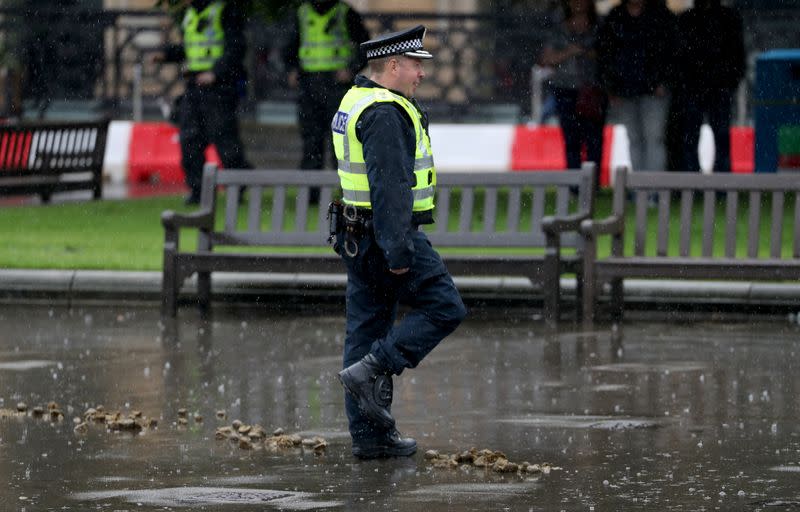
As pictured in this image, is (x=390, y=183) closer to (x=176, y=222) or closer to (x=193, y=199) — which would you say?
(x=176, y=222)

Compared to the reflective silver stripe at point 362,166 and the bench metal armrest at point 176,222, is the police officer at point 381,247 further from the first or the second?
the bench metal armrest at point 176,222

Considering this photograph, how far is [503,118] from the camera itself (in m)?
28.2

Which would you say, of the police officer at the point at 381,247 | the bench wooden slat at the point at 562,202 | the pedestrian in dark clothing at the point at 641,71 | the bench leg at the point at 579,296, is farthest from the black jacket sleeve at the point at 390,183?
the pedestrian in dark clothing at the point at 641,71

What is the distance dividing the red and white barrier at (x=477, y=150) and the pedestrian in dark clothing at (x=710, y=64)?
3170 mm

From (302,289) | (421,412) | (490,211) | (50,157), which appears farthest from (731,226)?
(50,157)

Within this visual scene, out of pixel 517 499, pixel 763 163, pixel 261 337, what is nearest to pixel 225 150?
pixel 763 163

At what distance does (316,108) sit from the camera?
18.6 m

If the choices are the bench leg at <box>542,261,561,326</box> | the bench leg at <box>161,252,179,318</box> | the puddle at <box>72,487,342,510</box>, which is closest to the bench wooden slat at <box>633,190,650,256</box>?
the bench leg at <box>542,261,561,326</box>

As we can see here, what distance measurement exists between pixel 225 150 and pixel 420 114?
1086cm

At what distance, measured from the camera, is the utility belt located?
26.0ft

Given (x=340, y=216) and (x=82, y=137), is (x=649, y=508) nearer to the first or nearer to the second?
(x=340, y=216)

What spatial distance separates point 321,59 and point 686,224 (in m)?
6.04

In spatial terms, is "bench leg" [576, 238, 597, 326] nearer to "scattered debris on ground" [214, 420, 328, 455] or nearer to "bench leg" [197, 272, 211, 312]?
"bench leg" [197, 272, 211, 312]

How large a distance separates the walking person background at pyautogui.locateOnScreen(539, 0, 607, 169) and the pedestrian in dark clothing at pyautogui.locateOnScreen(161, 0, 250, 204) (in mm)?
2819
